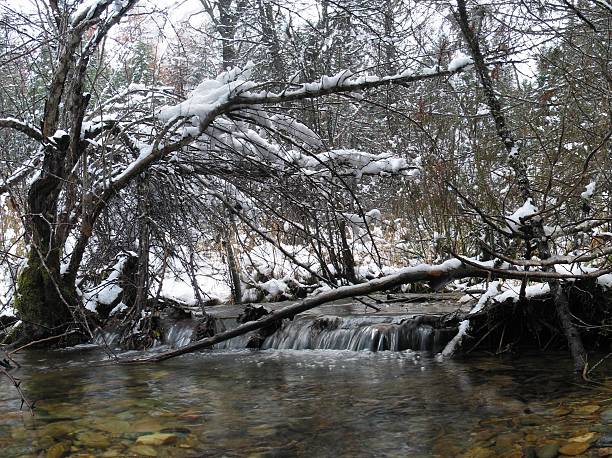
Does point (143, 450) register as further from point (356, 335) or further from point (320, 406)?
point (356, 335)

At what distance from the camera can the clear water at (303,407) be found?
288 cm

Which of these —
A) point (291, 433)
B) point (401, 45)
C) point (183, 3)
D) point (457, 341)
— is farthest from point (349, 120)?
point (291, 433)

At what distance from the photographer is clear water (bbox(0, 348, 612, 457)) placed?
288cm

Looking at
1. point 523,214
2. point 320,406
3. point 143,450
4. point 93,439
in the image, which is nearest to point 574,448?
point 320,406

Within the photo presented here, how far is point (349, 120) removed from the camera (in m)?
5.79

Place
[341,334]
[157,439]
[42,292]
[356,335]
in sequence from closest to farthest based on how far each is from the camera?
[157,439] < [356,335] < [341,334] < [42,292]

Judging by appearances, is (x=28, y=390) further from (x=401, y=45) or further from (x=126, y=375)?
(x=401, y=45)

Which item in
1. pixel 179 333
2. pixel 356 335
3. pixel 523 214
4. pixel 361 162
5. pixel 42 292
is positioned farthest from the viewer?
pixel 179 333

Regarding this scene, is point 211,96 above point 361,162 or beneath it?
above

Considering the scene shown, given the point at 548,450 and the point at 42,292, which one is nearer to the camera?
the point at 548,450

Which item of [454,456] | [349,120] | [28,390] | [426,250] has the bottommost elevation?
[454,456]

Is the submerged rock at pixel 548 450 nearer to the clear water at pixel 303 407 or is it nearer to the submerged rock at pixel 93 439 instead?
the clear water at pixel 303 407

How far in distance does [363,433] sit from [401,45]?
10.5 feet

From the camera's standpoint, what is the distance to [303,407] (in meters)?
3.59
